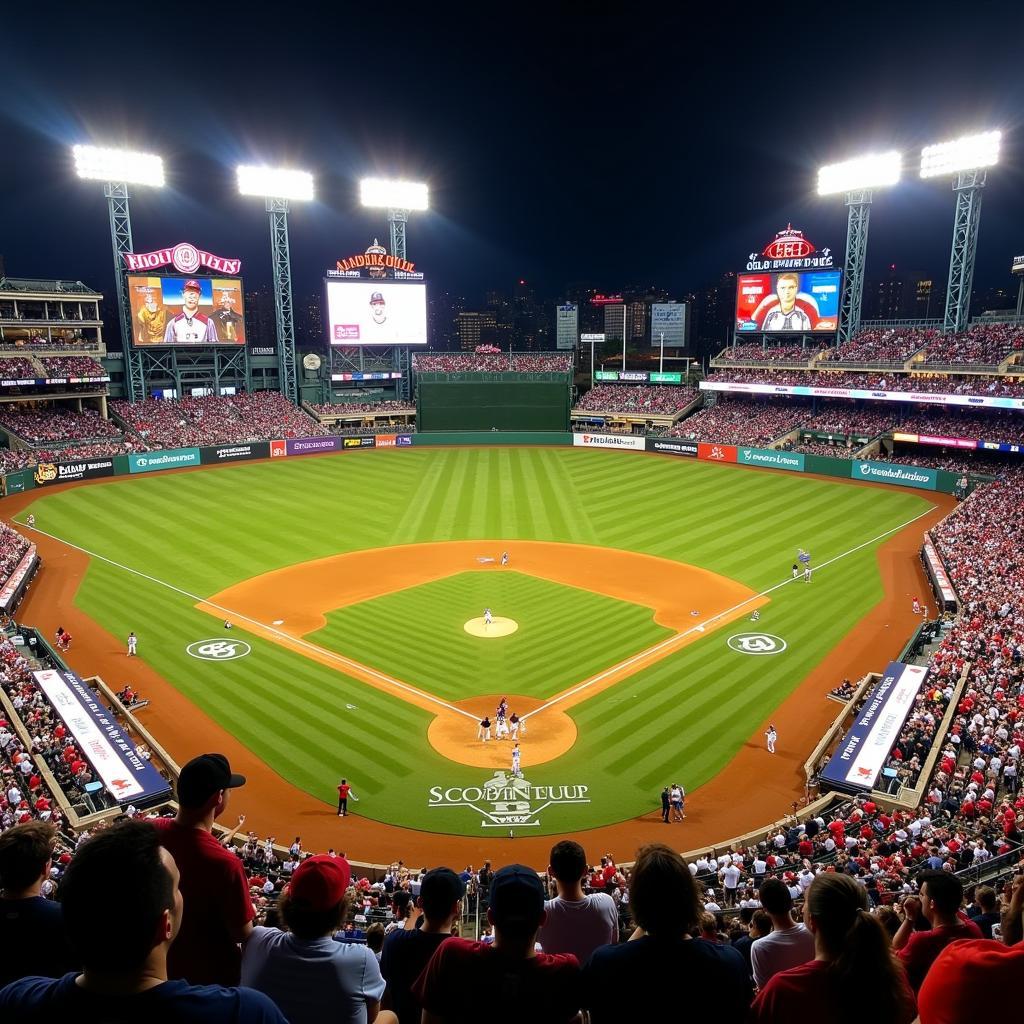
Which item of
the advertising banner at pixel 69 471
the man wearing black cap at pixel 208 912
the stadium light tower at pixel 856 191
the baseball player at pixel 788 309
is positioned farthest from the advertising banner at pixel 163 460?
the man wearing black cap at pixel 208 912

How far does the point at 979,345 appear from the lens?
194ft

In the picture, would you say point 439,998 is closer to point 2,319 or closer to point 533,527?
point 533,527

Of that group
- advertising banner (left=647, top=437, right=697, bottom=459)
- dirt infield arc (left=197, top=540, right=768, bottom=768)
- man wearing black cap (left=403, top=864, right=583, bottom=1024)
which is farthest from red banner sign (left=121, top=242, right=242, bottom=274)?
man wearing black cap (left=403, top=864, right=583, bottom=1024)

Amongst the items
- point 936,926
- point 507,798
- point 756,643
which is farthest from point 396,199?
point 936,926

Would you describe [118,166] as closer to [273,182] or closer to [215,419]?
[273,182]

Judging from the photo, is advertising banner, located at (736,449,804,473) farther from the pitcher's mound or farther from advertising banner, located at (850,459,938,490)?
the pitcher's mound

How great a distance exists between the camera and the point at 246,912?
14.7 ft

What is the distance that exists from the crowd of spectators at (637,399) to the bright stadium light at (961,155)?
28.0 metres

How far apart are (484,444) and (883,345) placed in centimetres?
3622

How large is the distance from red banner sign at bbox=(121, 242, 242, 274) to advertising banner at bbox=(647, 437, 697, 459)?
40.5 m

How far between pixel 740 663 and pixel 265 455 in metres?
52.3

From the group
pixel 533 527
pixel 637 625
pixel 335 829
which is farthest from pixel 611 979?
pixel 533 527

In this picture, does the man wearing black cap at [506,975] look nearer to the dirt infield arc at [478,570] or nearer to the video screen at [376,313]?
the dirt infield arc at [478,570]

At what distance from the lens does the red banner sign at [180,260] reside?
66.1m
